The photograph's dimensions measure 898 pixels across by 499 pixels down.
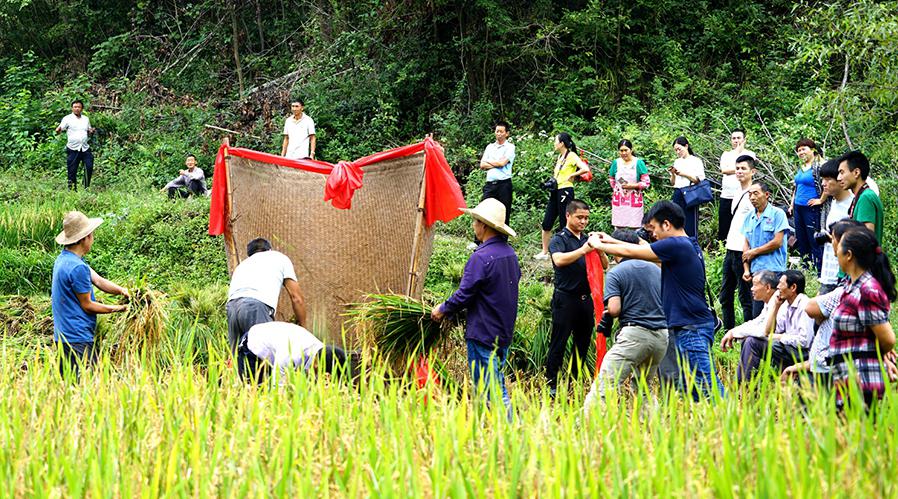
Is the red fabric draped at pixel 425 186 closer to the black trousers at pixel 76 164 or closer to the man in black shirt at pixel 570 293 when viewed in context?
the man in black shirt at pixel 570 293

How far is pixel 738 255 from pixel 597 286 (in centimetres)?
151

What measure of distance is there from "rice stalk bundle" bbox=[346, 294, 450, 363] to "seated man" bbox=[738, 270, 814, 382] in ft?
6.30

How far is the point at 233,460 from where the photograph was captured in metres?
3.66

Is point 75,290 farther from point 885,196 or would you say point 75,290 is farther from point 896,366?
point 885,196

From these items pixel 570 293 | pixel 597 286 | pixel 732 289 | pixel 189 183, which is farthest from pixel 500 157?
pixel 189 183

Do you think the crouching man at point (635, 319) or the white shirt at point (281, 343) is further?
the crouching man at point (635, 319)

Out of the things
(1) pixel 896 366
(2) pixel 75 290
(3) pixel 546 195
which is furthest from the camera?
(3) pixel 546 195

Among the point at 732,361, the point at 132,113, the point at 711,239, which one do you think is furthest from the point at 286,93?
the point at 732,361

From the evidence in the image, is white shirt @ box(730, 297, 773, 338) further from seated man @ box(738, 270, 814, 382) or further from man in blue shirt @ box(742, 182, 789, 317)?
man in blue shirt @ box(742, 182, 789, 317)

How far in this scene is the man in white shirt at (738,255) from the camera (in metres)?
7.94

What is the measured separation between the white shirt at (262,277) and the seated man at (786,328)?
2.99 metres

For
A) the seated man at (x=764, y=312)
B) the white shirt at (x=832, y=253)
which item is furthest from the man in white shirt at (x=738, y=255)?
the seated man at (x=764, y=312)

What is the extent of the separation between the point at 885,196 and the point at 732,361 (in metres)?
3.84

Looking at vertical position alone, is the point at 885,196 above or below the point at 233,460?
above
